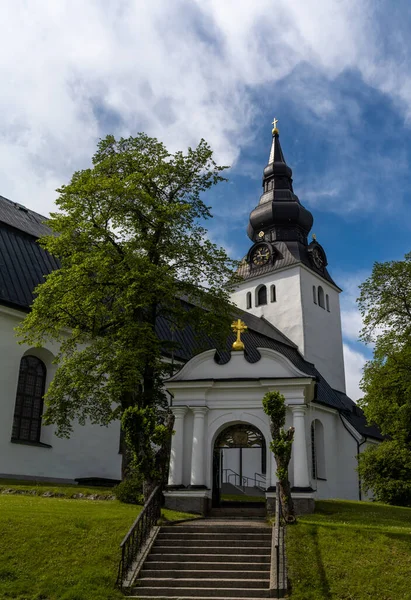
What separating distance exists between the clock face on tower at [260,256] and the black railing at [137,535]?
29.8 meters

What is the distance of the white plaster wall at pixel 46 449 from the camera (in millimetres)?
20266

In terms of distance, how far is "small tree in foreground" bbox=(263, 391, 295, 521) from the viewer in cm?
1396

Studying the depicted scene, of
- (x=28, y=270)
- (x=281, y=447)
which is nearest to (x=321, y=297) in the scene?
(x=28, y=270)

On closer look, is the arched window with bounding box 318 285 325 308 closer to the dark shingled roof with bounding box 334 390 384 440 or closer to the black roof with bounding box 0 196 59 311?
the dark shingled roof with bounding box 334 390 384 440

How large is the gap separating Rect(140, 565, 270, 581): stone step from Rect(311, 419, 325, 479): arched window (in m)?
21.1

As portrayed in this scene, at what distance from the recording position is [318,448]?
107 feet

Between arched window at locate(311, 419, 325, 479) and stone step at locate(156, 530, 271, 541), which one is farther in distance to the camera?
arched window at locate(311, 419, 325, 479)

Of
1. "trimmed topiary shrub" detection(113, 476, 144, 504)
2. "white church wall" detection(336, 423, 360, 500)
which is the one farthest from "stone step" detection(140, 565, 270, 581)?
"white church wall" detection(336, 423, 360, 500)

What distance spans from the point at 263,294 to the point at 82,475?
23.8 metres

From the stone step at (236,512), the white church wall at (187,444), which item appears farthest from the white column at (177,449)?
the stone step at (236,512)

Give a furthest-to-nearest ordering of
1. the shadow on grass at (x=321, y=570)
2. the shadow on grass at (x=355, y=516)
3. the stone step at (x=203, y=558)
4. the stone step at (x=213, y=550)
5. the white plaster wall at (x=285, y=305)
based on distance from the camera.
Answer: the white plaster wall at (x=285, y=305) → the shadow on grass at (x=355, y=516) → the stone step at (x=213, y=550) → the stone step at (x=203, y=558) → the shadow on grass at (x=321, y=570)

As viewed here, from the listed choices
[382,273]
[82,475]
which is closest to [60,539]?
[82,475]

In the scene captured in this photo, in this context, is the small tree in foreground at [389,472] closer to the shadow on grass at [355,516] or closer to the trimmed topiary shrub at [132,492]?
the shadow on grass at [355,516]

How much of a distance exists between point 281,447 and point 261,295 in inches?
1165
